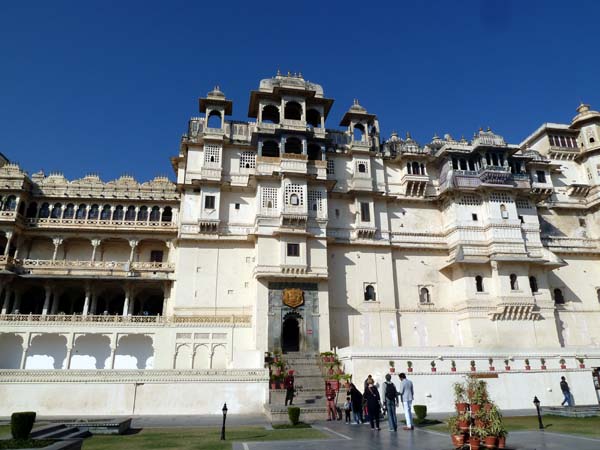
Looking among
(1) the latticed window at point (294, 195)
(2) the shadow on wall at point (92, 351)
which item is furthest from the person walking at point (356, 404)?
(2) the shadow on wall at point (92, 351)

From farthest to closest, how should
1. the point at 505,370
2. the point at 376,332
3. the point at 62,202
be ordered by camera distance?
the point at 62,202, the point at 376,332, the point at 505,370

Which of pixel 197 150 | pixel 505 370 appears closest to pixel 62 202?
pixel 197 150

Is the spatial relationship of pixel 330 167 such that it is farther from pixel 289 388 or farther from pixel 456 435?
pixel 456 435

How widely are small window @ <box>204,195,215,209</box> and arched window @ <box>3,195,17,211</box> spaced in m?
15.0

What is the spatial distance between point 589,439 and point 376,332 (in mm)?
22456

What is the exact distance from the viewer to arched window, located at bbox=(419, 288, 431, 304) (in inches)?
1439

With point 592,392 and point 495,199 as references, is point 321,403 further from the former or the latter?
point 495,199

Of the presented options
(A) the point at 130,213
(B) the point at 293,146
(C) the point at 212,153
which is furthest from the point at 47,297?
(B) the point at 293,146

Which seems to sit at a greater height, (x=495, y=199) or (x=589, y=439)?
(x=495, y=199)

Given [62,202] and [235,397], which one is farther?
[62,202]

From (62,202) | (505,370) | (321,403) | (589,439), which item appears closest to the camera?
(589,439)

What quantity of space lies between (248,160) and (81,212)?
1450 centimetres

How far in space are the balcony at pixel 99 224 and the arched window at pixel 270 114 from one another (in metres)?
12.5

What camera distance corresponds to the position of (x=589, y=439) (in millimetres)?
11914
